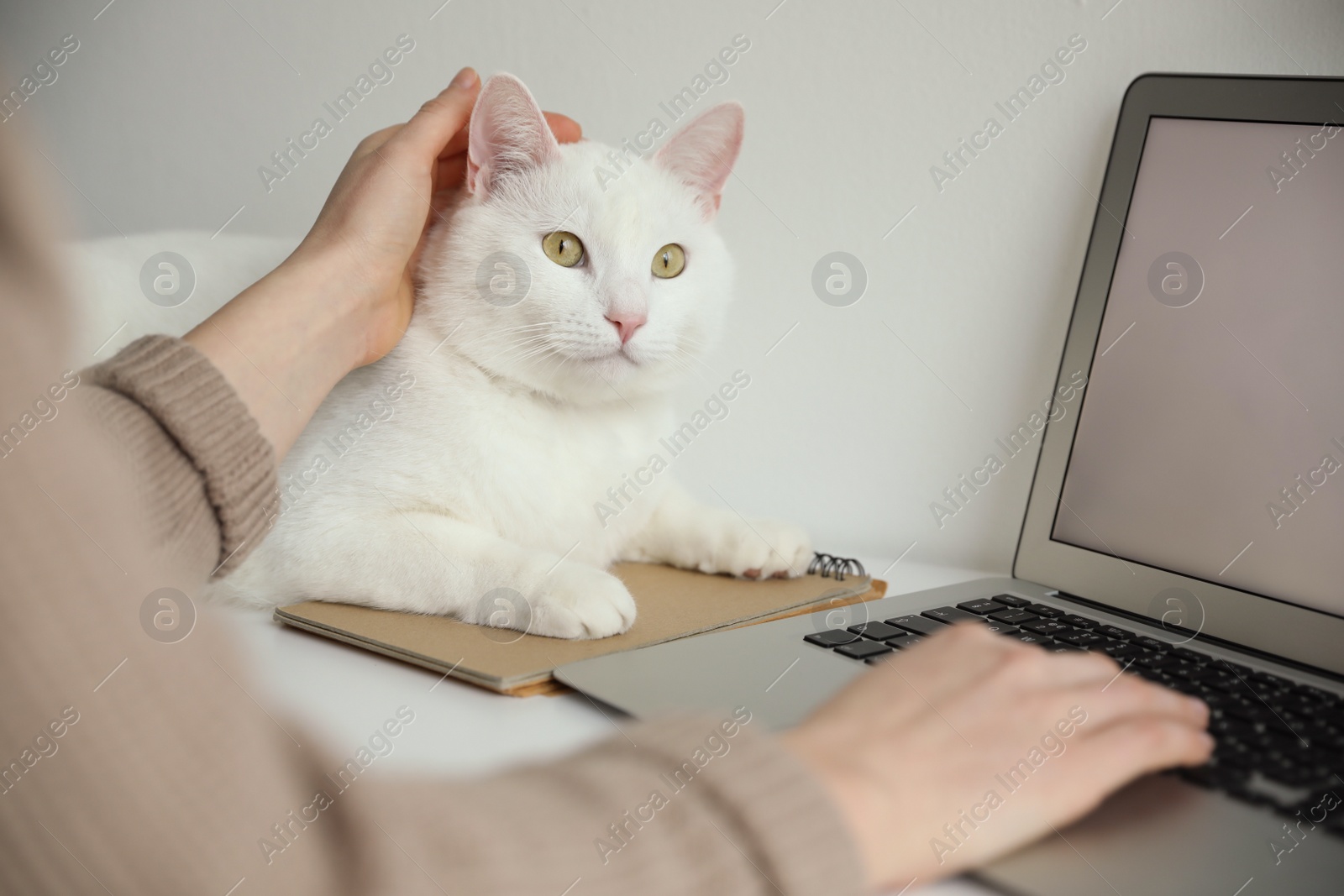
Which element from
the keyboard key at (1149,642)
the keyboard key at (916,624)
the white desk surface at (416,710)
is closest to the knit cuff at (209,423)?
the white desk surface at (416,710)

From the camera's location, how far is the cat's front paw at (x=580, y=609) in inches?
37.8

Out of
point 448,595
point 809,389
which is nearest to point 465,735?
point 448,595

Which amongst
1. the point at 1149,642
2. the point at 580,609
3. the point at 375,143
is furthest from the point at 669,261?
the point at 1149,642

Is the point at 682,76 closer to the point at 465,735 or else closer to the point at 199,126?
the point at 199,126

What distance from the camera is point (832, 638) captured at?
945 mm

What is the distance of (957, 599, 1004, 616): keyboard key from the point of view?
1027mm

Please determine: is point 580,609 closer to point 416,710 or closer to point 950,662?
point 416,710

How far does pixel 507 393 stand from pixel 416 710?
464 millimetres

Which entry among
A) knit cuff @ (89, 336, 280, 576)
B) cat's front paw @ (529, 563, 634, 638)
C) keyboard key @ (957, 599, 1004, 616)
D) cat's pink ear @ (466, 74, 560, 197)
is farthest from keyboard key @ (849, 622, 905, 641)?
cat's pink ear @ (466, 74, 560, 197)

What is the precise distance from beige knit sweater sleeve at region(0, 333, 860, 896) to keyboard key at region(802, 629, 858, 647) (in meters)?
0.46

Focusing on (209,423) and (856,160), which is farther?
(856,160)

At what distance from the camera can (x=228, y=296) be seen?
1270 millimetres

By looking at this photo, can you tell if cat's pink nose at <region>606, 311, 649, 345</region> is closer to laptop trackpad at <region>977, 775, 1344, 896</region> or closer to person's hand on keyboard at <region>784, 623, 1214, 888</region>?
person's hand on keyboard at <region>784, 623, 1214, 888</region>

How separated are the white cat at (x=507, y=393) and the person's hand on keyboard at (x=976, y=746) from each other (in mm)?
503
